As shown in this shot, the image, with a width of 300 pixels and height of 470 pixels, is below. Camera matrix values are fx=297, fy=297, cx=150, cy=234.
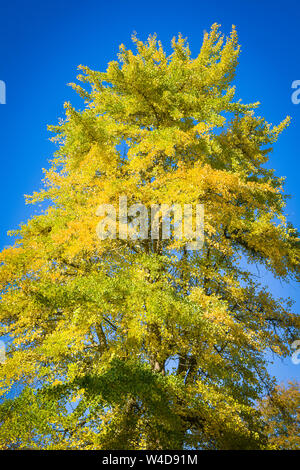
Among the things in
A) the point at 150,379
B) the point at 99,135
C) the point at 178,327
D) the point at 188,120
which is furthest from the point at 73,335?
the point at 188,120

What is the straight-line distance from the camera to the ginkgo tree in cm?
602

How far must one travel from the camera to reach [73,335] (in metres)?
6.80

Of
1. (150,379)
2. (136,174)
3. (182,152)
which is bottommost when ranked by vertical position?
(150,379)

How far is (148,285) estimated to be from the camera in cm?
689

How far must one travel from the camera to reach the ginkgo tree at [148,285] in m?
6.02

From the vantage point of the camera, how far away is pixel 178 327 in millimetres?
7102

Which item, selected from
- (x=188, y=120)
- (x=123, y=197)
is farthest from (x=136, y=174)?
(x=188, y=120)
